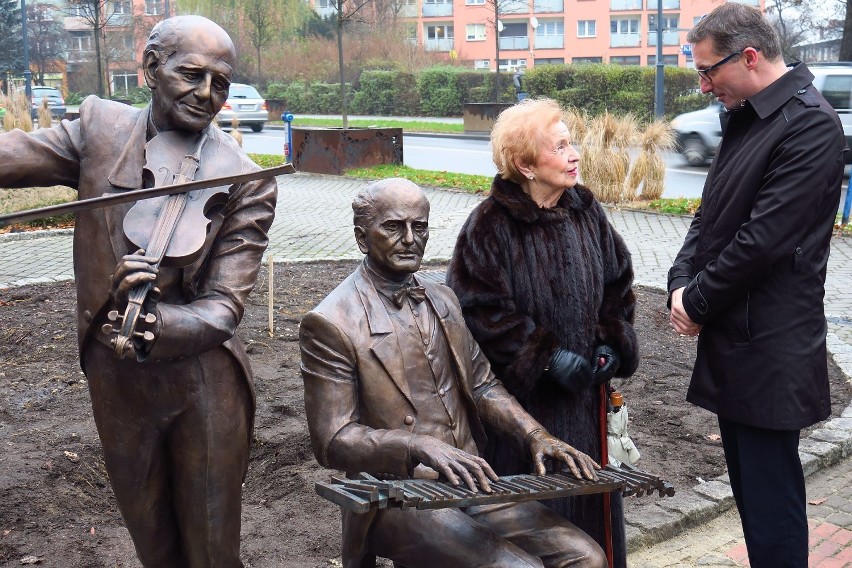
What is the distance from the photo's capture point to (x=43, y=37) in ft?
150

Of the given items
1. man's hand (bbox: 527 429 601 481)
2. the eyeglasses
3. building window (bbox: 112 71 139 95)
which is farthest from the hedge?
man's hand (bbox: 527 429 601 481)

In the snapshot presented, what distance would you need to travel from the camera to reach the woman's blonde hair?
3602mm

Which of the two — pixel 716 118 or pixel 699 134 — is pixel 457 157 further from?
pixel 716 118

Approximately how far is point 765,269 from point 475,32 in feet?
191

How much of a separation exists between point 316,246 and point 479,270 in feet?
23.7

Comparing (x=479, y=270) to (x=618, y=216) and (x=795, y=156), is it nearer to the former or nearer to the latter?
(x=795, y=156)

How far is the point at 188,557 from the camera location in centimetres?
304

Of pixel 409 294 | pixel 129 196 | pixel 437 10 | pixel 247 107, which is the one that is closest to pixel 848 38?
pixel 247 107

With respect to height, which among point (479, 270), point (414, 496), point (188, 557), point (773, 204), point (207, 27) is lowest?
point (188, 557)

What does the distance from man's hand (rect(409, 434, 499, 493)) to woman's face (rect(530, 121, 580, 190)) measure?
1180 mm

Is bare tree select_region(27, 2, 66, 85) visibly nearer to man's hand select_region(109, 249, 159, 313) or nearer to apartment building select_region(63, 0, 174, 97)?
apartment building select_region(63, 0, 174, 97)

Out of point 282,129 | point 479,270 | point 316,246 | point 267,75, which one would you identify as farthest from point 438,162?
point 267,75

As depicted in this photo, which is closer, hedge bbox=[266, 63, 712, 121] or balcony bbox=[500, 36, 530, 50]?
hedge bbox=[266, 63, 712, 121]

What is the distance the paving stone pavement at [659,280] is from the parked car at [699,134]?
5972 mm
